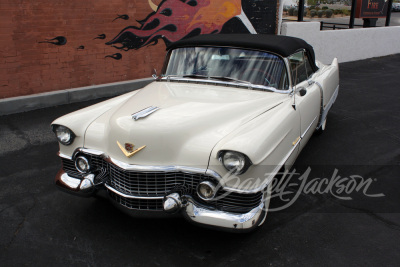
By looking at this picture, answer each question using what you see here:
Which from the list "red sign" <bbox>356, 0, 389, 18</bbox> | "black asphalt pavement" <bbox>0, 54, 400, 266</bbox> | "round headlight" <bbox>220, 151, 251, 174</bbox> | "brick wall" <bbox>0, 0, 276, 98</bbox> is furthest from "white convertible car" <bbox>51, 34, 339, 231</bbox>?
"red sign" <bbox>356, 0, 389, 18</bbox>

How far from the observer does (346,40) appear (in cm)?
1243

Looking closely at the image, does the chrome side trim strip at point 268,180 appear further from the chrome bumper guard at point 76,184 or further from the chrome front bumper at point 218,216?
the chrome bumper guard at point 76,184

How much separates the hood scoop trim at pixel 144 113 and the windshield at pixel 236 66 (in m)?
1.01

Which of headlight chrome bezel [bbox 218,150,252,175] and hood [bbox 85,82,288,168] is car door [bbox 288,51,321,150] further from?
headlight chrome bezel [bbox 218,150,252,175]

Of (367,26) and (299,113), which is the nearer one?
(299,113)

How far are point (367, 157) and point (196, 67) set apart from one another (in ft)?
8.58

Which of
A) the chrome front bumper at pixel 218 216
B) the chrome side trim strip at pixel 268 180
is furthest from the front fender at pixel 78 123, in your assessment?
the chrome side trim strip at pixel 268 180

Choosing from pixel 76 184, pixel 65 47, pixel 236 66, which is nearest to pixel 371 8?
pixel 65 47

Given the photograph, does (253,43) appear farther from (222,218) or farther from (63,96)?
(63,96)

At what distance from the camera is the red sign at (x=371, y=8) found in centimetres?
1299

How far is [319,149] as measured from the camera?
16.8 feet

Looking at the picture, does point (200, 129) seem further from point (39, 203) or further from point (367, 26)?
point (367, 26)

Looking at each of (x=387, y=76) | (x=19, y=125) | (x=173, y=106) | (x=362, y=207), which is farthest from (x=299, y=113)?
(x=387, y=76)

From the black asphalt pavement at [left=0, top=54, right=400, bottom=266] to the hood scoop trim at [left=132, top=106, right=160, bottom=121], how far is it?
0.99 meters
